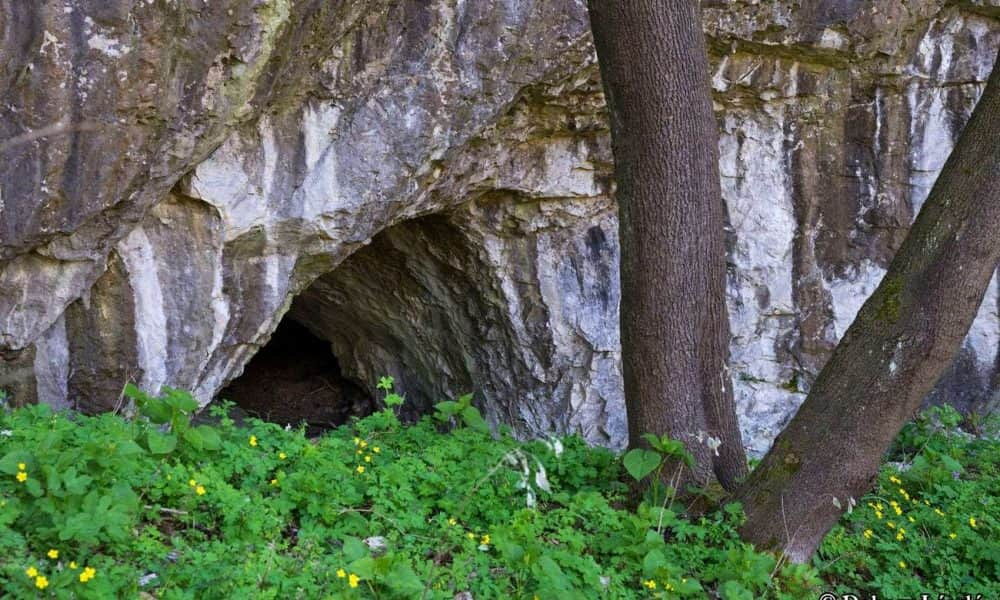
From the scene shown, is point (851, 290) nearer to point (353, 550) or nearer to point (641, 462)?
point (641, 462)

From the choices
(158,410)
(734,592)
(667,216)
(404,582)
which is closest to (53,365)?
(158,410)

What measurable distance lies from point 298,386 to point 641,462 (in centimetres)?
666

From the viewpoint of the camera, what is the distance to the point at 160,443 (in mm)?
3072

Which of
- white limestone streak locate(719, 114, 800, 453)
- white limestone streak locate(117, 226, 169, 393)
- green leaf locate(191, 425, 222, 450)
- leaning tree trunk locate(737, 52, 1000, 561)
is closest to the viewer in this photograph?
leaning tree trunk locate(737, 52, 1000, 561)

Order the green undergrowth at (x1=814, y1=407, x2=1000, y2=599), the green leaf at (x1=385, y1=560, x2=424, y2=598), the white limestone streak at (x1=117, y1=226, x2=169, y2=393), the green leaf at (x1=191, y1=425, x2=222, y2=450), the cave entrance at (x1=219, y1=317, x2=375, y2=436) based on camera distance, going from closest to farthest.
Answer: the green leaf at (x1=385, y1=560, x2=424, y2=598) → the green leaf at (x1=191, y1=425, x2=222, y2=450) → the green undergrowth at (x1=814, y1=407, x2=1000, y2=599) → the white limestone streak at (x1=117, y1=226, x2=169, y2=393) → the cave entrance at (x1=219, y1=317, x2=375, y2=436)

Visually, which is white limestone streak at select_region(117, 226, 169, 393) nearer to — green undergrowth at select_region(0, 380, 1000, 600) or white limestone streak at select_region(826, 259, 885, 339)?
green undergrowth at select_region(0, 380, 1000, 600)

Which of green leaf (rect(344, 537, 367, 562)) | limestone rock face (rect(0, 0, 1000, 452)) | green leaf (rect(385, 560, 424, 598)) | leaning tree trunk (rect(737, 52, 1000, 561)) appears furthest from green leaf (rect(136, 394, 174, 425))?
leaning tree trunk (rect(737, 52, 1000, 561))

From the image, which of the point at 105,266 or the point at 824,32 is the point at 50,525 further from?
the point at 824,32

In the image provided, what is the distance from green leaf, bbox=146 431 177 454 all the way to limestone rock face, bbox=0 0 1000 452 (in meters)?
1.52

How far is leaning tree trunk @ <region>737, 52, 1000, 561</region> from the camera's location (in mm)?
3078

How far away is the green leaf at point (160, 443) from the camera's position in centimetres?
304

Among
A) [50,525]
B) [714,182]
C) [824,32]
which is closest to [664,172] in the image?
[714,182]

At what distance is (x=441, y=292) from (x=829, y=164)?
3424mm

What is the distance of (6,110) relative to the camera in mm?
3686
